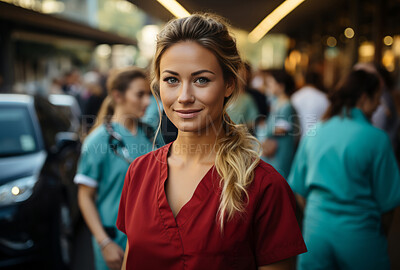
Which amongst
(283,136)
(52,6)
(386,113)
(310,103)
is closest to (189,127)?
(386,113)

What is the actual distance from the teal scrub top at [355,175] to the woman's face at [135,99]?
57.4 inches

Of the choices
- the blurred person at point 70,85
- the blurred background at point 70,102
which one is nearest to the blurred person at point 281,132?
the blurred background at point 70,102

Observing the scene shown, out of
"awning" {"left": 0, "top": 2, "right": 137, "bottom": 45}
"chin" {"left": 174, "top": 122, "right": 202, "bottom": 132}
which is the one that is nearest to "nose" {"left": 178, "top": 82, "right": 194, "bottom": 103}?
"chin" {"left": 174, "top": 122, "right": 202, "bottom": 132}

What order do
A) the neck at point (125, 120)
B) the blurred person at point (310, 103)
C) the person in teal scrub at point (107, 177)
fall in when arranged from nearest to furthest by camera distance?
the person in teal scrub at point (107, 177) → the neck at point (125, 120) → the blurred person at point (310, 103)

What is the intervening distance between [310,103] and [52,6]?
23.8 meters

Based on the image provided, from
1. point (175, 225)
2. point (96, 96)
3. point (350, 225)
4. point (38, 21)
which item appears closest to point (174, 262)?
point (175, 225)

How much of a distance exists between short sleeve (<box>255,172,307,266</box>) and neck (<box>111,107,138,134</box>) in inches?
65.6

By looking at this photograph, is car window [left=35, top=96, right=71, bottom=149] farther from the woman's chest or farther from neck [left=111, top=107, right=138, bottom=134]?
the woman's chest

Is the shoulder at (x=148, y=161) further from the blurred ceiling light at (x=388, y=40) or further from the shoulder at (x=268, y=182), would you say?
the blurred ceiling light at (x=388, y=40)

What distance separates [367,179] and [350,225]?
337 mm

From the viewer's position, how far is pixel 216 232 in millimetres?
1394

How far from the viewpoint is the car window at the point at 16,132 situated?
419 centimetres

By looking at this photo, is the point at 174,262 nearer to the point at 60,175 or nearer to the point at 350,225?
the point at 350,225

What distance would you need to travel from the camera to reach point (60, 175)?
4371 mm
